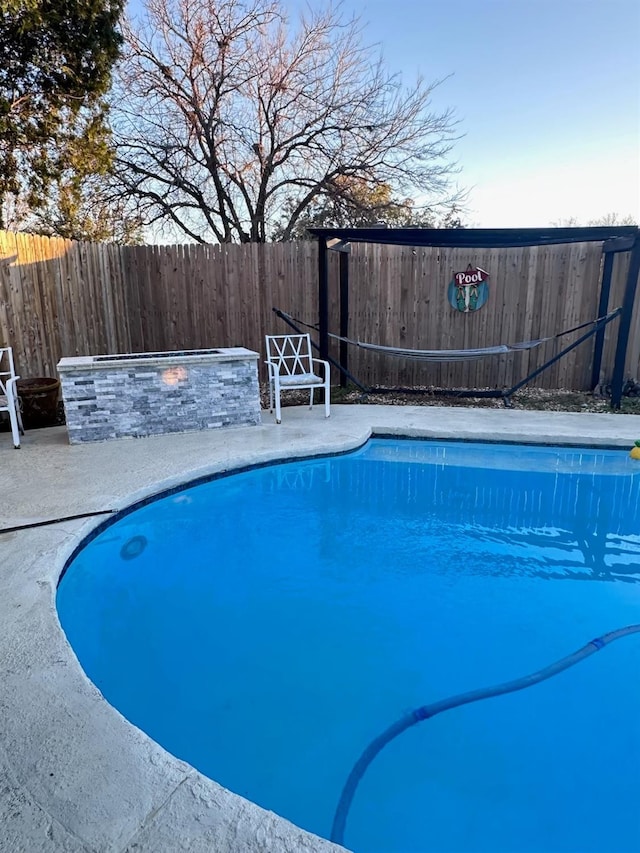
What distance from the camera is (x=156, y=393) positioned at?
15.3 ft

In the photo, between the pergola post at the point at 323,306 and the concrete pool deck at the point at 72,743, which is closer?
the concrete pool deck at the point at 72,743

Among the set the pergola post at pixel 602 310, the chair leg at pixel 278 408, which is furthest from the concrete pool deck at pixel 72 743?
the pergola post at pixel 602 310

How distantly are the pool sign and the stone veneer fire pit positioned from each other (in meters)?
2.79

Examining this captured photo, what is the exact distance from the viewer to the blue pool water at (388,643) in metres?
1.62

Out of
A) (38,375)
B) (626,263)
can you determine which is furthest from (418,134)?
(38,375)

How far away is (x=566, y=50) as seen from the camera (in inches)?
299

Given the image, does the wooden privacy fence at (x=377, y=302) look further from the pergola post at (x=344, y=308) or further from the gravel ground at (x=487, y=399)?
the gravel ground at (x=487, y=399)

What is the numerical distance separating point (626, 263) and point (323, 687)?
5.90m

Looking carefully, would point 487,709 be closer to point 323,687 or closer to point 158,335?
point 323,687

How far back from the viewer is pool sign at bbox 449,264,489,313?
6219 millimetres

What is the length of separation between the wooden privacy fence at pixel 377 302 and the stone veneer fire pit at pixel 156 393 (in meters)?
1.60

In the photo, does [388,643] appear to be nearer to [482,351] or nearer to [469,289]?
[482,351]

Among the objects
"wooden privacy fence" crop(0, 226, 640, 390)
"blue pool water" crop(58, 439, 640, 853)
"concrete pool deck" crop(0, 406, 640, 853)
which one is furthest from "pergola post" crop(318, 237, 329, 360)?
"concrete pool deck" crop(0, 406, 640, 853)

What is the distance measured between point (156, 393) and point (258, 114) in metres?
6.83
